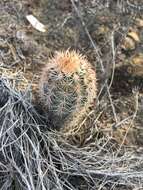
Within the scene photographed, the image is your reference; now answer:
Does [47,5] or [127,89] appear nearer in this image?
[127,89]

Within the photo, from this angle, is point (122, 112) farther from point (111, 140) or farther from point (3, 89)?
point (3, 89)

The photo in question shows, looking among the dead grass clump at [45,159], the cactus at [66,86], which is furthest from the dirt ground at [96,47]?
the cactus at [66,86]

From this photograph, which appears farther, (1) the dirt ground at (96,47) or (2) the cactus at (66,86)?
(1) the dirt ground at (96,47)

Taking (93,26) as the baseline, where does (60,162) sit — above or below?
below

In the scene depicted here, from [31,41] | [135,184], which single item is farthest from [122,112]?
[31,41]

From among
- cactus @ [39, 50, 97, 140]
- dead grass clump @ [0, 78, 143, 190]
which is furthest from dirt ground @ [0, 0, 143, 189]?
cactus @ [39, 50, 97, 140]

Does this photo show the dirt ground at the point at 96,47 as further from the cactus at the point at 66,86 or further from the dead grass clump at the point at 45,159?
the cactus at the point at 66,86

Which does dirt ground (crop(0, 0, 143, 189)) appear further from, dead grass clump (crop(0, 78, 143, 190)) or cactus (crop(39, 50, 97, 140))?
cactus (crop(39, 50, 97, 140))
